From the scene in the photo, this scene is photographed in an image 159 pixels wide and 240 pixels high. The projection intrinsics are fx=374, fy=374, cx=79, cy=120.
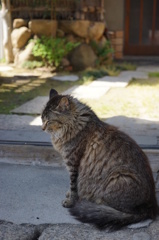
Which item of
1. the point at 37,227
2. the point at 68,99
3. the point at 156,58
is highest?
the point at 68,99

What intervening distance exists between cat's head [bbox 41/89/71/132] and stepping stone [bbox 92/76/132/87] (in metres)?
4.78

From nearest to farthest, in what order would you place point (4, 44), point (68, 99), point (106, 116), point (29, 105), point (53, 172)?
point (68, 99), point (53, 172), point (106, 116), point (29, 105), point (4, 44)

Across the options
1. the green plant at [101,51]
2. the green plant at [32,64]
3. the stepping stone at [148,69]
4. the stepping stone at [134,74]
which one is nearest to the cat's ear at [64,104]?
the stepping stone at [134,74]

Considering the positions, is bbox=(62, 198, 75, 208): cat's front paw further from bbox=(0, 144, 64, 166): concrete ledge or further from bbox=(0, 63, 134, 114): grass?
bbox=(0, 63, 134, 114): grass

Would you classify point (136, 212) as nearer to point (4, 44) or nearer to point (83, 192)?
point (83, 192)

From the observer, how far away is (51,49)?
8.82m

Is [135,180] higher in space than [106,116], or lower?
higher

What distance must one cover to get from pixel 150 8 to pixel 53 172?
9.14 m

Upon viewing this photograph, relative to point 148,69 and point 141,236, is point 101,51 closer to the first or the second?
point 148,69

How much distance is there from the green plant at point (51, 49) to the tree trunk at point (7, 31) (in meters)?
0.90

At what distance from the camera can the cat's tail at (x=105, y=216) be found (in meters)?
2.46

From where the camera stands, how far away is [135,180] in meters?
2.54

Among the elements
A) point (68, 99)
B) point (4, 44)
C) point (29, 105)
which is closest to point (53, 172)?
point (68, 99)

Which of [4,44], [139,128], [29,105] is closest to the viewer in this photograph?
[139,128]
